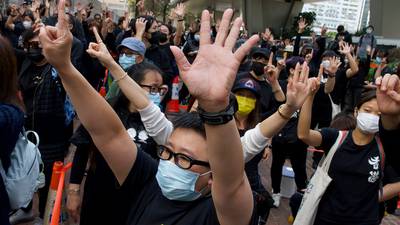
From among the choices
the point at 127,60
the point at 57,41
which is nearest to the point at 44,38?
the point at 57,41

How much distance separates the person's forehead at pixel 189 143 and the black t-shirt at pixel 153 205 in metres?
0.19

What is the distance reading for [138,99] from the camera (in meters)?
2.41

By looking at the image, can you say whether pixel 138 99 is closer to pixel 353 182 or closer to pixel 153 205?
pixel 153 205

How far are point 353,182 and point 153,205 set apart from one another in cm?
171

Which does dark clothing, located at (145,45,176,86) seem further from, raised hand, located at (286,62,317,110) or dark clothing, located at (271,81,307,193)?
raised hand, located at (286,62,317,110)

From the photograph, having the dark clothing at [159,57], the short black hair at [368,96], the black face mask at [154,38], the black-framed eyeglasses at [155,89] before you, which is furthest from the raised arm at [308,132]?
the black face mask at [154,38]

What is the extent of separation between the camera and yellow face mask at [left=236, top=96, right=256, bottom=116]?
10.7 feet

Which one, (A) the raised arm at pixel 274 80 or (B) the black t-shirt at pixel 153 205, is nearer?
(B) the black t-shirt at pixel 153 205

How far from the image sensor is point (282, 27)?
4666 centimetres

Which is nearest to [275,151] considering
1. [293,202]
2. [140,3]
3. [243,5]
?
[293,202]

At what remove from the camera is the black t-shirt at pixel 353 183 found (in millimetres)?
2943

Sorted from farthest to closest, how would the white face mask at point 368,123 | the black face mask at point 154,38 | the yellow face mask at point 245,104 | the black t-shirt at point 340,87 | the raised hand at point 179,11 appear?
the raised hand at point 179,11, the black t-shirt at point 340,87, the black face mask at point 154,38, the yellow face mask at point 245,104, the white face mask at point 368,123

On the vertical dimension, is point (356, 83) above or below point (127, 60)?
below

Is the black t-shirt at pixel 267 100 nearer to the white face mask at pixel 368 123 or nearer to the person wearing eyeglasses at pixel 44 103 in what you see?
the white face mask at pixel 368 123
